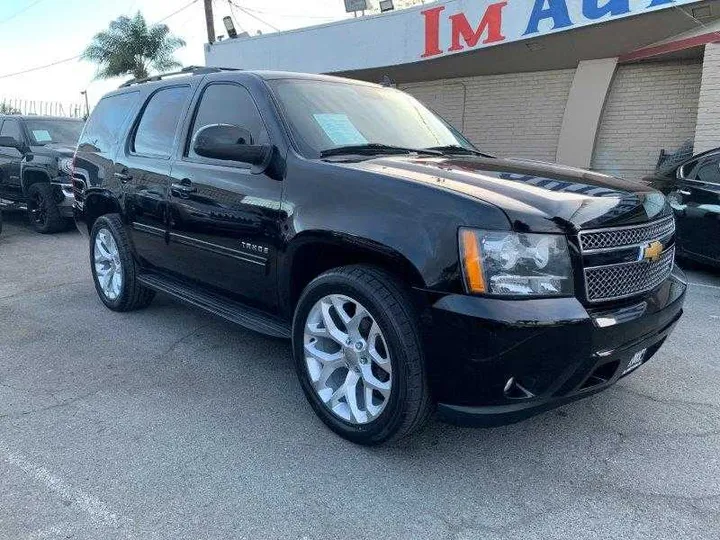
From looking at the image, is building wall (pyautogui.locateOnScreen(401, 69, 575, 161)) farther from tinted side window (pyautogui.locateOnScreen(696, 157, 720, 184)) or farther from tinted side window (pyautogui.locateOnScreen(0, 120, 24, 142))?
tinted side window (pyautogui.locateOnScreen(0, 120, 24, 142))

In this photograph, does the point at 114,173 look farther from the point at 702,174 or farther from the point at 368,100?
the point at 702,174

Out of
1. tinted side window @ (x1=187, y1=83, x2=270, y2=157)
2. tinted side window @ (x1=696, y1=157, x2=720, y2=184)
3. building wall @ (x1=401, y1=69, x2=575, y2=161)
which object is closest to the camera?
tinted side window @ (x1=187, y1=83, x2=270, y2=157)

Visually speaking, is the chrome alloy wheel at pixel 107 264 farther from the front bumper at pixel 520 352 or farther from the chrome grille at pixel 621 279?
the chrome grille at pixel 621 279

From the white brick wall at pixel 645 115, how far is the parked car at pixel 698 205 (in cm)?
436

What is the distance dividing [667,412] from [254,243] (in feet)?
8.25

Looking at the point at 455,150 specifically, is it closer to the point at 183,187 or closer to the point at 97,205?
the point at 183,187

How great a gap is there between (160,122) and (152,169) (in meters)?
0.42

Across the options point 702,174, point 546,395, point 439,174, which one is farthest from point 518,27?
point 546,395

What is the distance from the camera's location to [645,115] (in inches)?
438

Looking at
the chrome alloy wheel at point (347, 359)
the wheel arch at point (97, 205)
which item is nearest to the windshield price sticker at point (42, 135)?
the wheel arch at point (97, 205)

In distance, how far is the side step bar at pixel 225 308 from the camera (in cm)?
347

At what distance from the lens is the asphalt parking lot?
244cm

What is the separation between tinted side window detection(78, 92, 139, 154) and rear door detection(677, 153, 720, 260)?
18.7 feet

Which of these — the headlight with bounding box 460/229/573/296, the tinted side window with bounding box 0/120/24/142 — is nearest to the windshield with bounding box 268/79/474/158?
the headlight with bounding box 460/229/573/296
